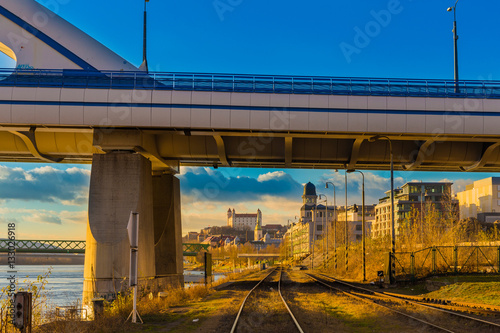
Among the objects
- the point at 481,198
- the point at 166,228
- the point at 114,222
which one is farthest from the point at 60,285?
the point at 481,198

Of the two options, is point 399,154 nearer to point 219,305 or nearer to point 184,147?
point 184,147

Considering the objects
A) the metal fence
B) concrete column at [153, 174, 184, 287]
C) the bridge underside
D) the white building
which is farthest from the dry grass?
the white building

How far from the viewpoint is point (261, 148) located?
34.6 metres

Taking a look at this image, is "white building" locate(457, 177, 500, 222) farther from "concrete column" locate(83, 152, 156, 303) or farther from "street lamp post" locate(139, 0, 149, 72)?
"concrete column" locate(83, 152, 156, 303)

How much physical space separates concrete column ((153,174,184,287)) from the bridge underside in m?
2.21

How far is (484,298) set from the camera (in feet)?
75.6

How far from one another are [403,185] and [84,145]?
122684 millimetres

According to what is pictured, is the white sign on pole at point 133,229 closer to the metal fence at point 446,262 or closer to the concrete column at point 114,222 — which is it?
the concrete column at point 114,222

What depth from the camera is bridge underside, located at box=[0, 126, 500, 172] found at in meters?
31.5

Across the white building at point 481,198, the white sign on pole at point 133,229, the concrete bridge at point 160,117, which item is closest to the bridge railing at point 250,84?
the concrete bridge at point 160,117

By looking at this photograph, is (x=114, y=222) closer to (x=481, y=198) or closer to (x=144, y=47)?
(x=144, y=47)

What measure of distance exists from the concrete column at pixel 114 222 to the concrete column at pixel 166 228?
688 centimetres

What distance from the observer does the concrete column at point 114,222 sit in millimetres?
29594

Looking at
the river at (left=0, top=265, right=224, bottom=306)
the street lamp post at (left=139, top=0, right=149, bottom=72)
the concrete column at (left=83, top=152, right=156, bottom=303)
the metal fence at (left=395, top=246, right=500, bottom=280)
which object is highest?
the street lamp post at (left=139, top=0, right=149, bottom=72)
